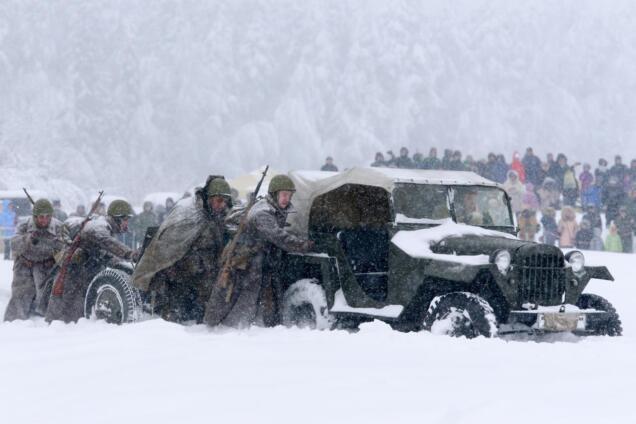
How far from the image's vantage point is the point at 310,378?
7121mm

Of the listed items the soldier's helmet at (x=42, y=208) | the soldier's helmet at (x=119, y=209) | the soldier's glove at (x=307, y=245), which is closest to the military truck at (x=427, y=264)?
the soldier's glove at (x=307, y=245)

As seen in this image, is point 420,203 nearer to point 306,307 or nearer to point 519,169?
point 306,307

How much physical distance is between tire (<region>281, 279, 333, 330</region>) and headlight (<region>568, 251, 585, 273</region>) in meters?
2.26

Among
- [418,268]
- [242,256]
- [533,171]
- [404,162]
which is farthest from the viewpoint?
[533,171]

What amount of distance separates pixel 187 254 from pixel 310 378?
3.89 m

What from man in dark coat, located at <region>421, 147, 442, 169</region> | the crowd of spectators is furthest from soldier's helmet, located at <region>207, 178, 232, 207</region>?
man in dark coat, located at <region>421, 147, 442, 169</region>

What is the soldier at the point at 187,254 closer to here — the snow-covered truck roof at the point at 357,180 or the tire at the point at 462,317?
the snow-covered truck roof at the point at 357,180

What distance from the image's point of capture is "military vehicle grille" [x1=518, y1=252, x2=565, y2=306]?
369 inches

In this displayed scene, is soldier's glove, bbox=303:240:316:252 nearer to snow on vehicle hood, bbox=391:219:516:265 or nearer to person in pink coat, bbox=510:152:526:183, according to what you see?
snow on vehicle hood, bbox=391:219:516:265

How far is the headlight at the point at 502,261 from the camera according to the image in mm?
9258

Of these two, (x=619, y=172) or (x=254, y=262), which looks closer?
(x=254, y=262)

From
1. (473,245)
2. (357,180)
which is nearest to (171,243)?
(357,180)

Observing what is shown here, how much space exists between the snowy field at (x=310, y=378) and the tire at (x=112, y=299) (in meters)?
1.49

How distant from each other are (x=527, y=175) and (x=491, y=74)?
119 feet
